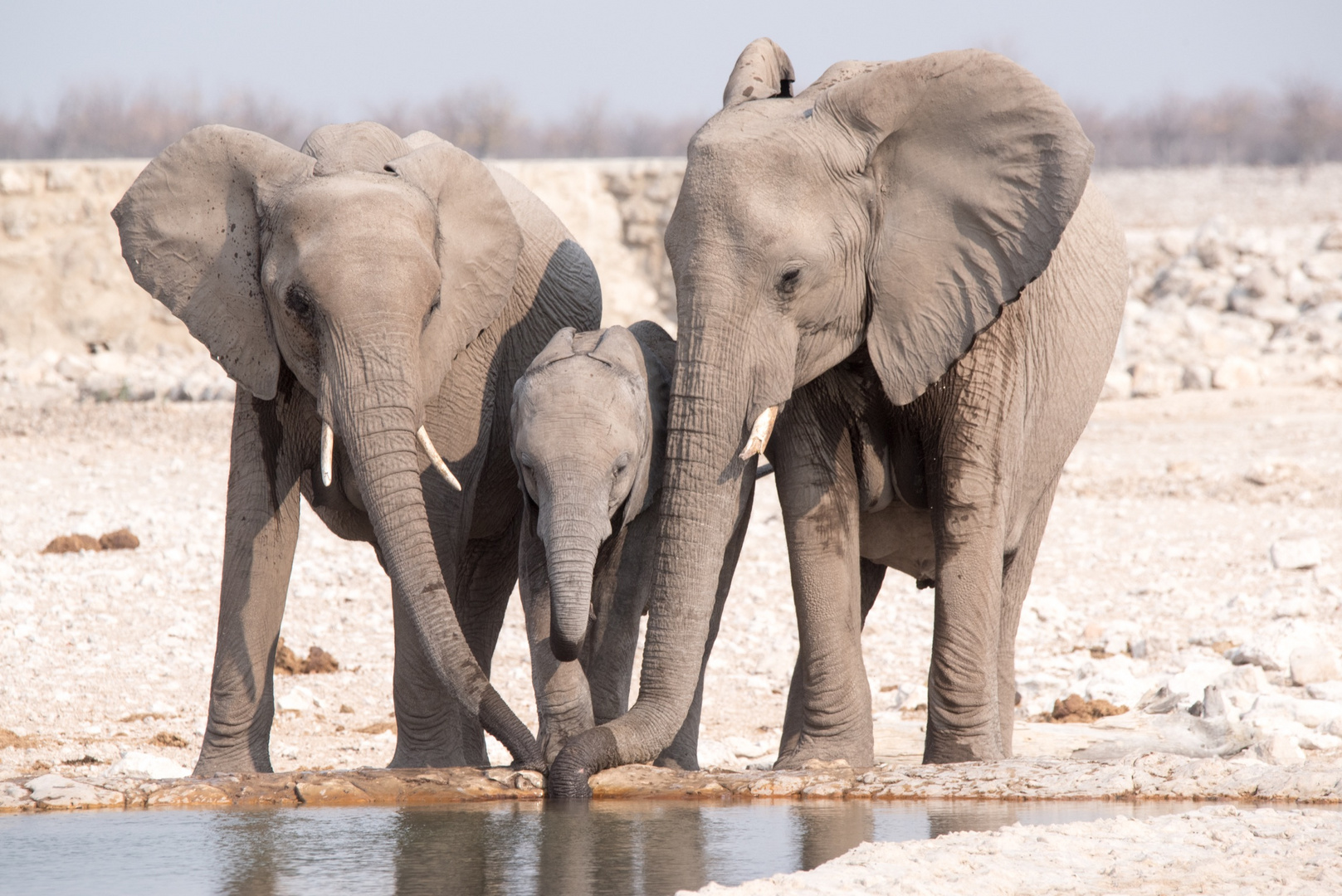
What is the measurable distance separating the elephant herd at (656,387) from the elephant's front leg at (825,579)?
1 centimetres

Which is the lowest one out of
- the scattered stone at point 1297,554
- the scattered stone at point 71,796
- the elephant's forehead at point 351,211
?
the scattered stone at point 71,796

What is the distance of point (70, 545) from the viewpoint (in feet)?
39.0

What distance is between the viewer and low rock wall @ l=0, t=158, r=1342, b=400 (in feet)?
76.1

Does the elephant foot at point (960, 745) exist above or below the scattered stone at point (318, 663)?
below

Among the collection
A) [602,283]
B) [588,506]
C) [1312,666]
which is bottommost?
[1312,666]

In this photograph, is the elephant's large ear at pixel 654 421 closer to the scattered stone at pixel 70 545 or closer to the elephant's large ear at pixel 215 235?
the elephant's large ear at pixel 215 235

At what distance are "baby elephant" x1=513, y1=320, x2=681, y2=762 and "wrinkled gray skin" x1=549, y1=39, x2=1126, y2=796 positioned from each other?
18 cm

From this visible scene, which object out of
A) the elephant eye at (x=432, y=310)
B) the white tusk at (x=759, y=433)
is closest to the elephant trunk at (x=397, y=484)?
the elephant eye at (x=432, y=310)

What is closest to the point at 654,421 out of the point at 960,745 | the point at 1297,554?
the point at 960,745

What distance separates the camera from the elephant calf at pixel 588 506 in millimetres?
5188

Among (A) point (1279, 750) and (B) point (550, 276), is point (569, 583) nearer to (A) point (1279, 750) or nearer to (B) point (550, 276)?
(B) point (550, 276)

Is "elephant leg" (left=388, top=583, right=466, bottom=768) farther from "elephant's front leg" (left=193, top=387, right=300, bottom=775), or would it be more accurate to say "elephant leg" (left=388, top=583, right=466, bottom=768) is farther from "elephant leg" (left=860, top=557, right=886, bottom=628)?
"elephant leg" (left=860, top=557, right=886, bottom=628)

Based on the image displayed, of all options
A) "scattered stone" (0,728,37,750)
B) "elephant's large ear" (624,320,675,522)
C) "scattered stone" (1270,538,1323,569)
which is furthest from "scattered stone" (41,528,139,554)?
"scattered stone" (1270,538,1323,569)

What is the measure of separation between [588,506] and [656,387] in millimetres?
735
